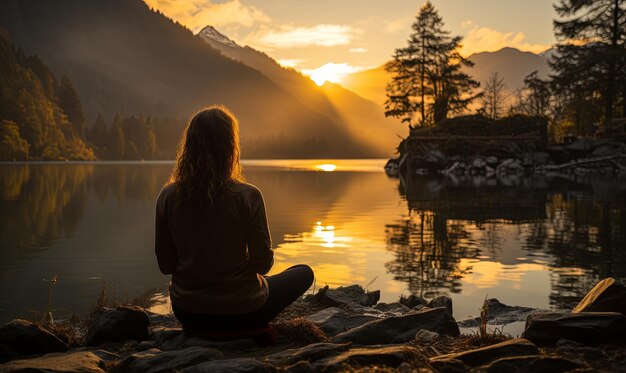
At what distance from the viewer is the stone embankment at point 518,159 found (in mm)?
49906

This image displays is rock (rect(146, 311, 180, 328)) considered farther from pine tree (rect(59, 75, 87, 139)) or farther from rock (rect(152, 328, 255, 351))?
pine tree (rect(59, 75, 87, 139))

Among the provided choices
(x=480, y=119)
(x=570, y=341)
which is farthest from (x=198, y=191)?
(x=480, y=119)

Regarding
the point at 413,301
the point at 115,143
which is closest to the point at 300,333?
the point at 413,301

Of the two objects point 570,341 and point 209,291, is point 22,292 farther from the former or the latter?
point 570,341

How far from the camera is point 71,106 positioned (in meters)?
161

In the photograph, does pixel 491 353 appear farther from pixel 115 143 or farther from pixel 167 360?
pixel 115 143

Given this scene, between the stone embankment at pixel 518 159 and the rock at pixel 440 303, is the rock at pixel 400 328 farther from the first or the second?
the stone embankment at pixel 518 159

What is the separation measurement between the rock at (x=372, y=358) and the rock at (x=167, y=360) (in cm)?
94

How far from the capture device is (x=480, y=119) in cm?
5425

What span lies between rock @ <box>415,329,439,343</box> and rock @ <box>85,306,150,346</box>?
9.50 ft

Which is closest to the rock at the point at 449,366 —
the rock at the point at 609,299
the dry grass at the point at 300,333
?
the dry grass at the point at 300,333

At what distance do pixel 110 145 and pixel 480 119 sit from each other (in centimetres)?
13410

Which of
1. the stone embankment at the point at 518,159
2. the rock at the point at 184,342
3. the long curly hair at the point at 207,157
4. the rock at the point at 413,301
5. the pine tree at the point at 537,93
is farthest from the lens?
the pine tree at the point at 537,93

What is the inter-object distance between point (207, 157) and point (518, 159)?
5301 cm
